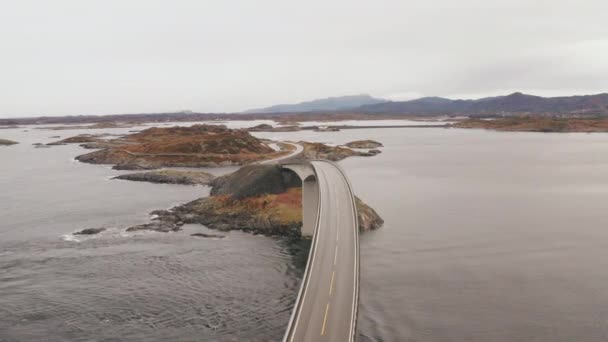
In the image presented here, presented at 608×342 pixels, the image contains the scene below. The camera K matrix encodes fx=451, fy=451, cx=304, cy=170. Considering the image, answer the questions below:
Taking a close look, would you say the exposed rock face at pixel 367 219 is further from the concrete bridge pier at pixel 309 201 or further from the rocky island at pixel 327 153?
the rocky island at pixel 327 153

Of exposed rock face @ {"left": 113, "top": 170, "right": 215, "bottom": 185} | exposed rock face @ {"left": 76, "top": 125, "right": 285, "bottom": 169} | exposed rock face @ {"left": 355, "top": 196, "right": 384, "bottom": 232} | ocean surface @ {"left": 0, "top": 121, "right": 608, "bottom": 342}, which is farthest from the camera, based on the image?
exposed rock face @ {"left": 76, "top": 125, "right": 285, "bottom": 169}

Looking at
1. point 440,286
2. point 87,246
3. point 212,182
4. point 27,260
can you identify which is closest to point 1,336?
point 27,260

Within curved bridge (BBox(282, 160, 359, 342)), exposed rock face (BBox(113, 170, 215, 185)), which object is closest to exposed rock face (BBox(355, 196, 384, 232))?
curved bridge (BBox(282, 160, 359, 342))

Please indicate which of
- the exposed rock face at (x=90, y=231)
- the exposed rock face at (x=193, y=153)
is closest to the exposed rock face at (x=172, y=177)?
the exposed rock face at (x=193, y=153)

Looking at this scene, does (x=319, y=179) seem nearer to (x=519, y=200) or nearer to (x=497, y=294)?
(x=497, y=294)

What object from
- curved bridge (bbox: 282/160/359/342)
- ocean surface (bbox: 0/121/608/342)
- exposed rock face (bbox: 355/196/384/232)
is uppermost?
curved bridge (bbox: 282/160/359/342)

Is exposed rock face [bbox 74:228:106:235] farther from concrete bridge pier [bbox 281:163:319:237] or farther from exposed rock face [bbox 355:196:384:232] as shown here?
exposed rock face [bbox 355:196:384:232]
